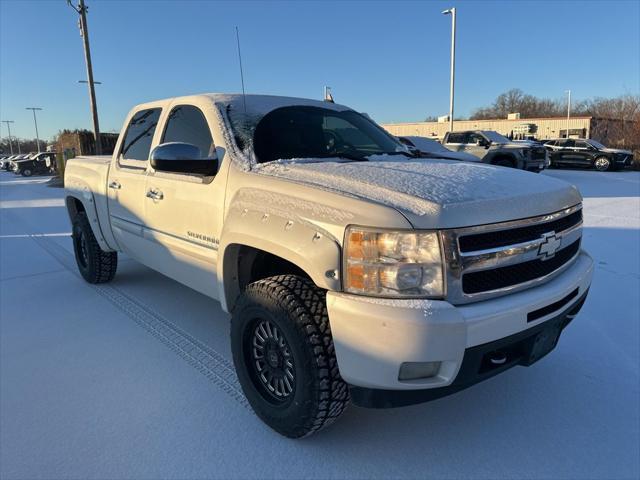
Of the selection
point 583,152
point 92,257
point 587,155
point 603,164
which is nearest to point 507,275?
point 92,257

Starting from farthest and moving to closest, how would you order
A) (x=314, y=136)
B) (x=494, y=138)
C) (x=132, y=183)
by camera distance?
(x=494, y=138)
(x=132, y=183)
(x=314, y=136)

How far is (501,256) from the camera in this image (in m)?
1.95

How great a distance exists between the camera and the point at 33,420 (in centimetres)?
247

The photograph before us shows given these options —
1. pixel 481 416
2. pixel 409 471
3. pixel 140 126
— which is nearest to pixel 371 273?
pixel 409 471

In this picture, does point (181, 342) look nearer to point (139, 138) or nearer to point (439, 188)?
point (139, 138)

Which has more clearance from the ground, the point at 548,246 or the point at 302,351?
the point at 548,246

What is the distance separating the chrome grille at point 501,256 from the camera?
1.84m

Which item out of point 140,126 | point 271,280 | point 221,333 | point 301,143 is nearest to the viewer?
point 271,280

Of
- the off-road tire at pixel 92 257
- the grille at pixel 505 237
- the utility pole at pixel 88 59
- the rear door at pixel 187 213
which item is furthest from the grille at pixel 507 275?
the utility pole at pixel 88 59

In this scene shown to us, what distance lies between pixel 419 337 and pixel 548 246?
88 cm

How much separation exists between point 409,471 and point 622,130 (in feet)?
121

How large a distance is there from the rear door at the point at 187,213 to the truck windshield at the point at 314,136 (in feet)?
1.08

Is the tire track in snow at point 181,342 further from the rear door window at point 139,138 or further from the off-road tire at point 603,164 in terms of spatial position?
the off-road tire at point 603,164

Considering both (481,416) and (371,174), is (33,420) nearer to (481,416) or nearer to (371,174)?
(371,174)
